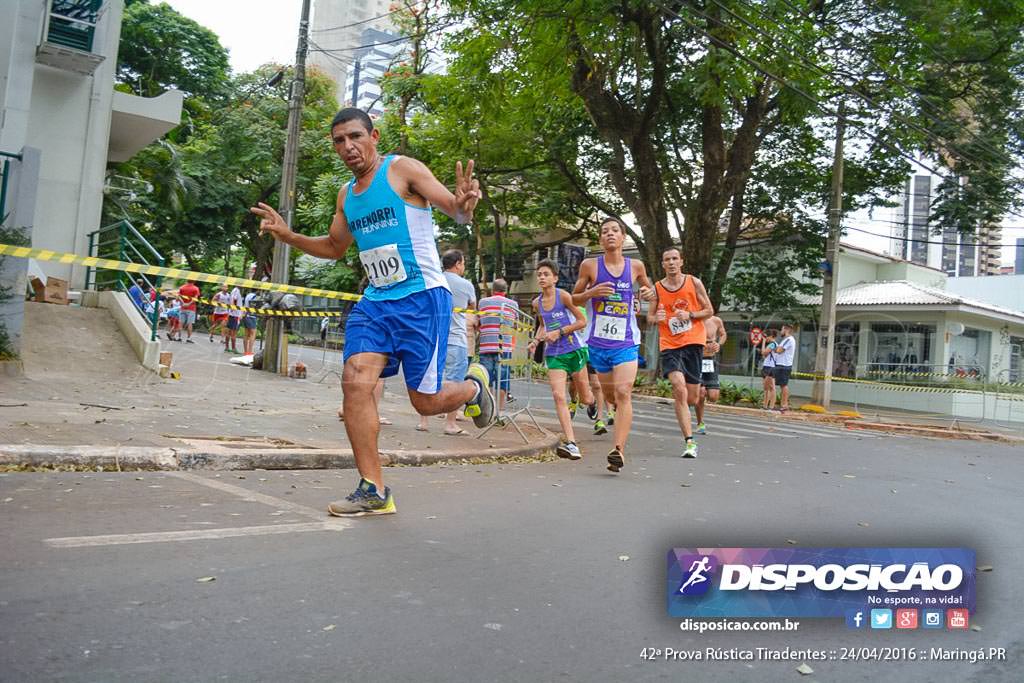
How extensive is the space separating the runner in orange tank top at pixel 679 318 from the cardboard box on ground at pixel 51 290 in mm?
8906

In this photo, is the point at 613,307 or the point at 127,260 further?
the point at 127,260

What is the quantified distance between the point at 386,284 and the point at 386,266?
0.10 m

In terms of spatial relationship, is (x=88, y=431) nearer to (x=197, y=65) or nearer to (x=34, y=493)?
(x=34, y=493)

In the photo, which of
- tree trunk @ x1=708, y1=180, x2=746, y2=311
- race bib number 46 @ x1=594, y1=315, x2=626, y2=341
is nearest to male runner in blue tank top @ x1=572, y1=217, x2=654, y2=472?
race bib number 46 @ x1=594, y1=315, x2=626, y2=341


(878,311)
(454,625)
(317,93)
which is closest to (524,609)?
(454,625)

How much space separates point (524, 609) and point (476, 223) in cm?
2956

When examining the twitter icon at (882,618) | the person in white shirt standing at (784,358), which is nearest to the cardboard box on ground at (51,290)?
the twitter icon at (882,618)

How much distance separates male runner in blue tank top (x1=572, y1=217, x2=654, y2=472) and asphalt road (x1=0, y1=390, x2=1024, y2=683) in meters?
1.70

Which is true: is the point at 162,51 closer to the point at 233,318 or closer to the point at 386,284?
the point at 233,318

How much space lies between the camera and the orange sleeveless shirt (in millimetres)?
8758

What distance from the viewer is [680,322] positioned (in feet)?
28.8

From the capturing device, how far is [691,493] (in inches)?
233

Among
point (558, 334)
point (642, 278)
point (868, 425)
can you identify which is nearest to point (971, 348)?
point (868, 425)

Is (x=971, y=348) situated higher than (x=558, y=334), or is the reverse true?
(x=971, y=348)
